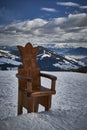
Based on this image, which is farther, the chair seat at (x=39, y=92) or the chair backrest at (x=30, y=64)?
the chair backrest at (x=30, y=64)

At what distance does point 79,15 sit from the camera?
744 centimetres

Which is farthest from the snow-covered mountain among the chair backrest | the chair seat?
the chair seat

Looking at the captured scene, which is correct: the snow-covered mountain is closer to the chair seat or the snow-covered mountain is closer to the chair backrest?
the chair backrest

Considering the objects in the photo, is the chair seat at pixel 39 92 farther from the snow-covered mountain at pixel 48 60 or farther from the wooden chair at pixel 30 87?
the snow-covered mountain at pixel 48 60

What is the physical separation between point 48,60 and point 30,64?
5.14 metres

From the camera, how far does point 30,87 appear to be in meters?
2.96

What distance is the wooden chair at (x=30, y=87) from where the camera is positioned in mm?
2987

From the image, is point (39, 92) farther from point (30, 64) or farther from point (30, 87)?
point (30, 64)

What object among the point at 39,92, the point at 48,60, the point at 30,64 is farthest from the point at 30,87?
the point at 48,60

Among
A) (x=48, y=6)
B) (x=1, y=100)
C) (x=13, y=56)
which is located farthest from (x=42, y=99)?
(x=13, y=56)

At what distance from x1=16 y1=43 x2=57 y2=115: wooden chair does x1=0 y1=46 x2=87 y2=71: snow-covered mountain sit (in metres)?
4.33

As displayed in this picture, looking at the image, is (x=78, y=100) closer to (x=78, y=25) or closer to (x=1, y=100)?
(x=1, y=100)

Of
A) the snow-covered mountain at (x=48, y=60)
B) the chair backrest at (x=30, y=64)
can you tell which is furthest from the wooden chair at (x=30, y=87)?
the snow-covered mountain at (x=48, y=60)

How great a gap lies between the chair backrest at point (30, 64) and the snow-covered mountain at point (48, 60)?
4.30 meters
